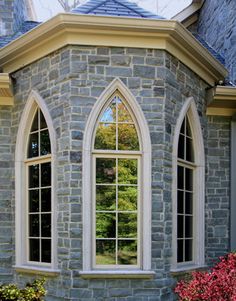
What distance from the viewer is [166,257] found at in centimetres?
614

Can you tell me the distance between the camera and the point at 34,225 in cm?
682

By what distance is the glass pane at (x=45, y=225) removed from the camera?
21.4ft

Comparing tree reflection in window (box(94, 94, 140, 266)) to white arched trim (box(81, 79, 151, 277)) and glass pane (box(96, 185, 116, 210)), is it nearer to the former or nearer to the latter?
glass pane (box(96, 185, 116, 210))

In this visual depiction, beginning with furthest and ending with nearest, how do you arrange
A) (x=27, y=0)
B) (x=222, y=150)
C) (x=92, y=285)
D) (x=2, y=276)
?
(x=27, y=0)
(x=222, y=150)
(x=2, y=276)
(x=92, y=285)

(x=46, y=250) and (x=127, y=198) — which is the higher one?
(x=127, y=198)

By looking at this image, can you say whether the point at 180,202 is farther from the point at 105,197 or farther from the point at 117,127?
the point at 117,127

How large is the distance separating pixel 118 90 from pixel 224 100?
2173 mm

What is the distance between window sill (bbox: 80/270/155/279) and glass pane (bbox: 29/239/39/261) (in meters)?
1.14

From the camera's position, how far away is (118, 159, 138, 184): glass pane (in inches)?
247

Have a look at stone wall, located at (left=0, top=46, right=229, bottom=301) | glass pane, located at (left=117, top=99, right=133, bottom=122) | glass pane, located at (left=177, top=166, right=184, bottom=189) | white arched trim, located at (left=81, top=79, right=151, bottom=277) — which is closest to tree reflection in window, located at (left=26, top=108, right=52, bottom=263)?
stone wall, located at (left=0, top=46, right=229, bottom=301)

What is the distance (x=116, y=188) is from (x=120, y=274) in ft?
3.74

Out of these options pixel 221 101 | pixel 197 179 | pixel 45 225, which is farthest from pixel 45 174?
pixel 221 101

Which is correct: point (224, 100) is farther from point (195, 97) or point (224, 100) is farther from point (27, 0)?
point (27, 0)

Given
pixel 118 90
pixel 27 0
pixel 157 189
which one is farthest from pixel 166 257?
pixel 27 0
